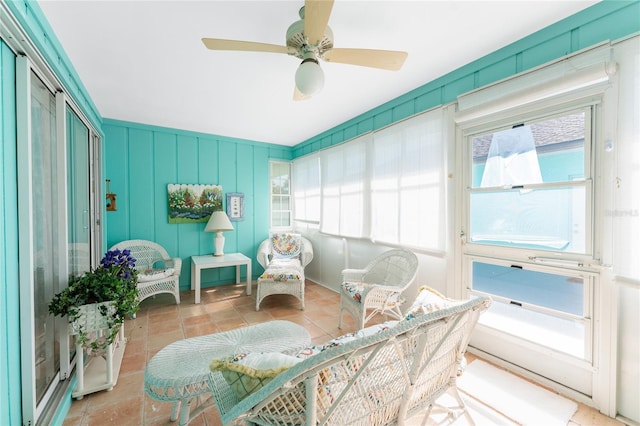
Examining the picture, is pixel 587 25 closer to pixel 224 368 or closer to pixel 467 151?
pixel 467 151

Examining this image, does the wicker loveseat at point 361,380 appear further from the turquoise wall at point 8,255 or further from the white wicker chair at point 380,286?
the white wicker chair at point 380,286

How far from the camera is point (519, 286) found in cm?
201

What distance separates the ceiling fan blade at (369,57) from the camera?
5.29ft

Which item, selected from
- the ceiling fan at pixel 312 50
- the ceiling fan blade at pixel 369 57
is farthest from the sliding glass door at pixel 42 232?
the ceiling fan blade at pixel 369 57

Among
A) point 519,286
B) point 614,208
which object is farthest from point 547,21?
point 519,286

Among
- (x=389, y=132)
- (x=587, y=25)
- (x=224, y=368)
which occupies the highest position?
(x=587, y=25)

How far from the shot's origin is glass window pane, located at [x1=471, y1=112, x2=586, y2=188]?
68.2 inches

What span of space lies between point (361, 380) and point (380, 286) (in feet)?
4.77

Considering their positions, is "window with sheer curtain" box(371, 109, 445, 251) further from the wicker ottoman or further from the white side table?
the white side table

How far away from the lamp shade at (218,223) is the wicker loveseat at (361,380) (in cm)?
299

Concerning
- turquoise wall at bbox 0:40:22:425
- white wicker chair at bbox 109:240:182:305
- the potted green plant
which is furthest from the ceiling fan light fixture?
white wicker chair at bbox 109:240:182:305

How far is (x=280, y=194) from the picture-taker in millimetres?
5066

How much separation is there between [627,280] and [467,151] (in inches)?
52.1

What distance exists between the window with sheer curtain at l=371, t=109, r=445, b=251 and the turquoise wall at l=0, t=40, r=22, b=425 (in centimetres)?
290
